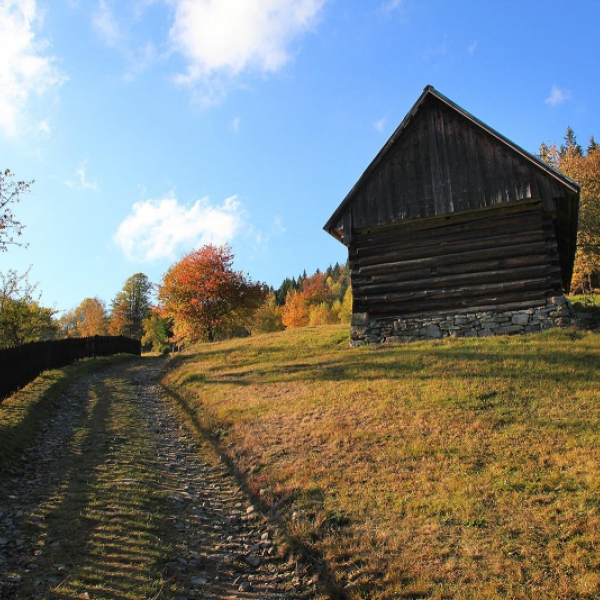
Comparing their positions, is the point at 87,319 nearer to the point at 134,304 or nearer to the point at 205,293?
the point at 134,304

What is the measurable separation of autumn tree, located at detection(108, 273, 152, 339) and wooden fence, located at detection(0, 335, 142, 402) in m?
40.2

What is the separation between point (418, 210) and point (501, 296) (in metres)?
4.09

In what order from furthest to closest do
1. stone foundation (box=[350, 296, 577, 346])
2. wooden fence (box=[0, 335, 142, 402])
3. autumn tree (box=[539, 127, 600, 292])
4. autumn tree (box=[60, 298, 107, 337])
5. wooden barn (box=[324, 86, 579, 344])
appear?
autumn tree (box=[60, 298, 107, 337]) < autumn tree (box=[539, 127, 600, 292]) < wooden barn (box=[324, 86, 579, 344]) < stone foundation (box=[350, 296, 577, 346]) < wooden fence (box=[0, 335, 142, 402])

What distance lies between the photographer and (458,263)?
1570cm

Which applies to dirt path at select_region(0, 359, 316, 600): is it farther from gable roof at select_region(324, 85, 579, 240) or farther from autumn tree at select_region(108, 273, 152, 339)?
autumn tree at select_region(108, 273, 152, 339)

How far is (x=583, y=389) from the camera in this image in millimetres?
8766

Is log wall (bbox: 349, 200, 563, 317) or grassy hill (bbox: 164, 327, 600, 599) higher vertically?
log wall (bbox: 349, 200, 563, 317)

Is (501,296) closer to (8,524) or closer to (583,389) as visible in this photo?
(583,389)

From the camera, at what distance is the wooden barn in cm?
1477

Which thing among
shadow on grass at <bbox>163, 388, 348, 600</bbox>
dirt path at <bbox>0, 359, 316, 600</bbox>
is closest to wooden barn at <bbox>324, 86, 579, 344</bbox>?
shadow on grass at <bbox>163, 388, 348, 600</bbox>

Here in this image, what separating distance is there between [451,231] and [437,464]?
36.5 feet

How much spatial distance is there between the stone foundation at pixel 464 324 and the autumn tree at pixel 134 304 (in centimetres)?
6222

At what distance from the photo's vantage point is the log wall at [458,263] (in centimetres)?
1484

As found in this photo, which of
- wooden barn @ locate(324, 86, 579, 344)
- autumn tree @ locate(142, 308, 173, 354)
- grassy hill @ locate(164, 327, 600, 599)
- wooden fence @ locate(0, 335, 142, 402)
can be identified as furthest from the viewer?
autumn tree @ locate(142, 308, 173, 354)
